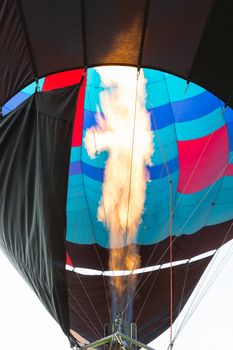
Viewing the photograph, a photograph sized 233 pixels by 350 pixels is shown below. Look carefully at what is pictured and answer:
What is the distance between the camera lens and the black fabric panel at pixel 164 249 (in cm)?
675

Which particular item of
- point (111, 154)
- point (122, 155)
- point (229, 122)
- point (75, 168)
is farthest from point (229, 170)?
point (75, 168)

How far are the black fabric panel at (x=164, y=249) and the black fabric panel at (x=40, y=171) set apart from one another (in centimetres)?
228

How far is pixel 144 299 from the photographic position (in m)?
7.15

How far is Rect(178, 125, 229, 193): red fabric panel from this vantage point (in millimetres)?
5680

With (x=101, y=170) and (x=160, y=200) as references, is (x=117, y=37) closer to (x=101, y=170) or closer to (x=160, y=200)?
(x=101, y=170)

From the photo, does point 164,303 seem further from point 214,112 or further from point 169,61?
point 169,61

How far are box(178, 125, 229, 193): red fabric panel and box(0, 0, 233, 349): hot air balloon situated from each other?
13 mm

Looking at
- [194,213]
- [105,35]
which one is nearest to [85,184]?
[194,213]

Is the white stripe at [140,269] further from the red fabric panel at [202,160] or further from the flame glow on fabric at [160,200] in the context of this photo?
the red fabric panel at [202,160]

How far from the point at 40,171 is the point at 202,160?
7.31ft

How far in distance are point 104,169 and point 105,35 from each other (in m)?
2.08

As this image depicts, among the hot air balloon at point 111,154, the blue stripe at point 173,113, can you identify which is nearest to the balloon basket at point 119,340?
the hot air balloon at point 111,154

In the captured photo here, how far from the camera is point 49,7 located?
411 cm

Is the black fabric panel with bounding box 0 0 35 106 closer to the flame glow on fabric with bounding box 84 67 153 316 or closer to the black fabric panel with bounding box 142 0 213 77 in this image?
the flame glow on fabric with bounding box 84 67 153 316
